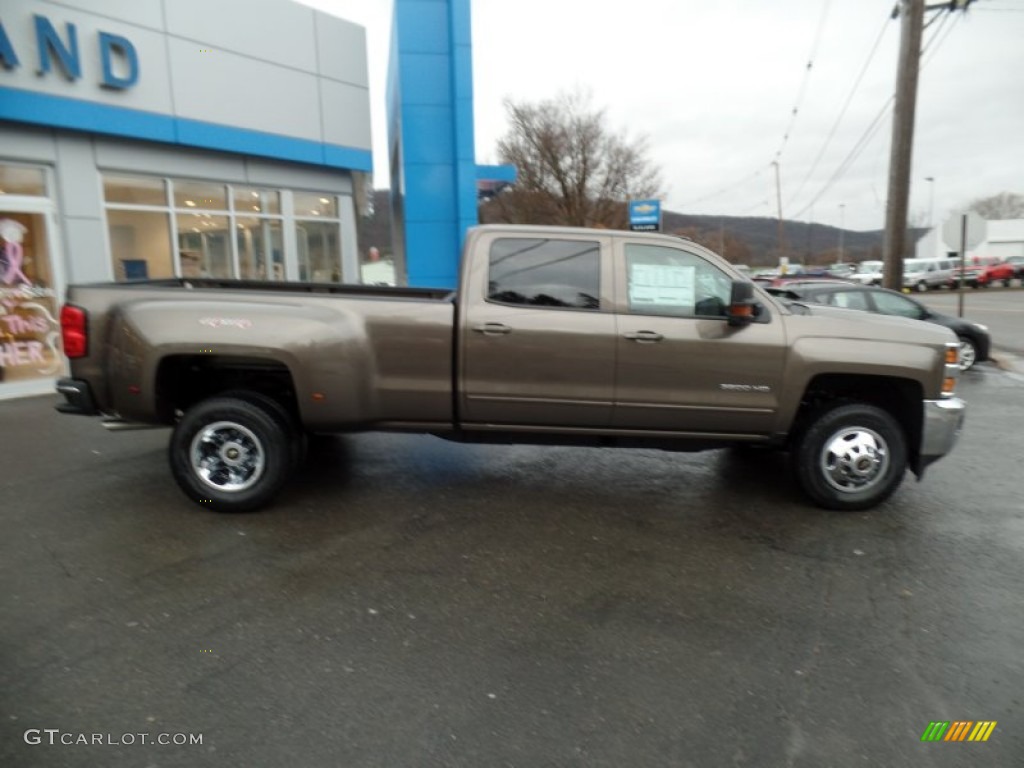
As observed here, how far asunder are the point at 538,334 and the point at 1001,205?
125633 millimetres

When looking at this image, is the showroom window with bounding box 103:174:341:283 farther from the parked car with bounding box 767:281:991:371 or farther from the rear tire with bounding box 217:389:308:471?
the parked car with bounding box 767:281:991:371

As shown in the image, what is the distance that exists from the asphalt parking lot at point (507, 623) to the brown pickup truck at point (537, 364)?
49 cm

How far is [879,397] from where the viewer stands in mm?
5055

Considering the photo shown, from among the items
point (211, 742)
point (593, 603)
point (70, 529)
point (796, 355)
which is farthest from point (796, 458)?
point (70, 529)

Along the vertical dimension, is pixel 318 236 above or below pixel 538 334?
above

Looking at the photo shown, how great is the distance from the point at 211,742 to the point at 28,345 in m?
8.89

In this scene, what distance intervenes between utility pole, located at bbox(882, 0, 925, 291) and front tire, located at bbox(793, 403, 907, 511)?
11.7m

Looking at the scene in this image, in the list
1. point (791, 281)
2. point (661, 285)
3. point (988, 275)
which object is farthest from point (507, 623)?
point (988, 275)

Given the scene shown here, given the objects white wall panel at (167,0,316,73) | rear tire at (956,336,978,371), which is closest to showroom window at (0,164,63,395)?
white wall panel at (167,0,316,73)

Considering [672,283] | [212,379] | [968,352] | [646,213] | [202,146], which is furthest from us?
[646,213]

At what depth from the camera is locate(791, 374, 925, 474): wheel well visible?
483 centimetres

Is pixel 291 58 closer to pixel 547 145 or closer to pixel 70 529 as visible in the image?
pixel 70 529

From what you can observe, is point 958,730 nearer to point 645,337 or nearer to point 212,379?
point 645,337

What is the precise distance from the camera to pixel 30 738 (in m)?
2.51
